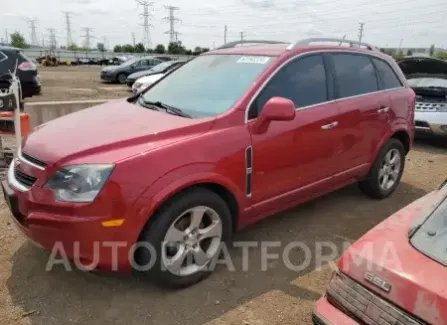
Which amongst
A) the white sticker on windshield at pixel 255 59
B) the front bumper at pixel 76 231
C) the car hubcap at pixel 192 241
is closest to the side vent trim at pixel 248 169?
Answer: the car hubcap at pixel 192 241

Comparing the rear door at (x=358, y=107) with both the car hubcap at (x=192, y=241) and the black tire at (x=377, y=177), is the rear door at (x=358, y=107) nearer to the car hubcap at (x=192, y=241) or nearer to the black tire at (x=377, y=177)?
the black tire at (x=377, y=177)

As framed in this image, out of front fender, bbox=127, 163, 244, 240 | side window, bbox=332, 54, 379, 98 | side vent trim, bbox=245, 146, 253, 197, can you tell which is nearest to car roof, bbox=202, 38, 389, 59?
side window, bbox=332, 54, 379, 98

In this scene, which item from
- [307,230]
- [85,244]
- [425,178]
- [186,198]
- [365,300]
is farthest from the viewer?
[425,178]

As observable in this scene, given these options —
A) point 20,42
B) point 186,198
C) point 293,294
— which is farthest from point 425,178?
point 20,42

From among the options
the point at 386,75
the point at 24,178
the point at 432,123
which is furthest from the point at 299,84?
the point at 432,123

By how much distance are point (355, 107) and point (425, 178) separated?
246cm

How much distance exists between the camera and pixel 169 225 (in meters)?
2.79

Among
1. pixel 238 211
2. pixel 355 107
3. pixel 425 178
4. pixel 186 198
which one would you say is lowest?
pixel 425 178

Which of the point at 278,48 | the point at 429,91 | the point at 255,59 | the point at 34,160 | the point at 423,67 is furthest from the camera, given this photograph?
the point at 423,67

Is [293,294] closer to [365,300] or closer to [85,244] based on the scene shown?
[365,300]

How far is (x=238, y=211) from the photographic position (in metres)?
3.24

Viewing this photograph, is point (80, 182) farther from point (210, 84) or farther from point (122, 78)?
point (122, 78)

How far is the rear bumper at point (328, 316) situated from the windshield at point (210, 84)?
166 cm

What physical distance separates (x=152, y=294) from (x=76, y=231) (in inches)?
30.6
